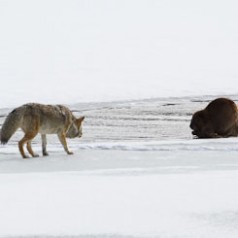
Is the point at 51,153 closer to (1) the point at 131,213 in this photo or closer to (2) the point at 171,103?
(1) the point at 131,213

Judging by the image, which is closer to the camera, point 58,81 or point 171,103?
point 171,103

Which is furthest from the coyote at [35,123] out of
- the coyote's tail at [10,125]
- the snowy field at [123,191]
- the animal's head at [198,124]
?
the animal's head at [198,124]

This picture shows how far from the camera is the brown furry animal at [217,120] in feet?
19.6

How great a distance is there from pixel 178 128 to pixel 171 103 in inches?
56.7

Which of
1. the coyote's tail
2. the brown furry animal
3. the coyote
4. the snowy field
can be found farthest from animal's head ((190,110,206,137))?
the coyote's tail

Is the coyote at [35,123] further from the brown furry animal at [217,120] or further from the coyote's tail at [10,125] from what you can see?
the brown furry animal at [217,120]

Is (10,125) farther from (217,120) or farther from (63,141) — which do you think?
(217,120)

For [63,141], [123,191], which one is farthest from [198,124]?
[123,191]

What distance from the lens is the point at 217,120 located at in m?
6.07

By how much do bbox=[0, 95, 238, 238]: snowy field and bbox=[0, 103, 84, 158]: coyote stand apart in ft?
0.38

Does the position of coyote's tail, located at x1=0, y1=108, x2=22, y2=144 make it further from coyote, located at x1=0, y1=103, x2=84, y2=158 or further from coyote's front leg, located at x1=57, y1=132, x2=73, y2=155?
coyote's front leg, located at x1=57, y1=132, x2=73, y2=155

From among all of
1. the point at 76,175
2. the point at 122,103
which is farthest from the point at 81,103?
the point at 76,175

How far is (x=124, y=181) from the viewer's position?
3.17m

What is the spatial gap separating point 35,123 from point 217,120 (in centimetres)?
232
